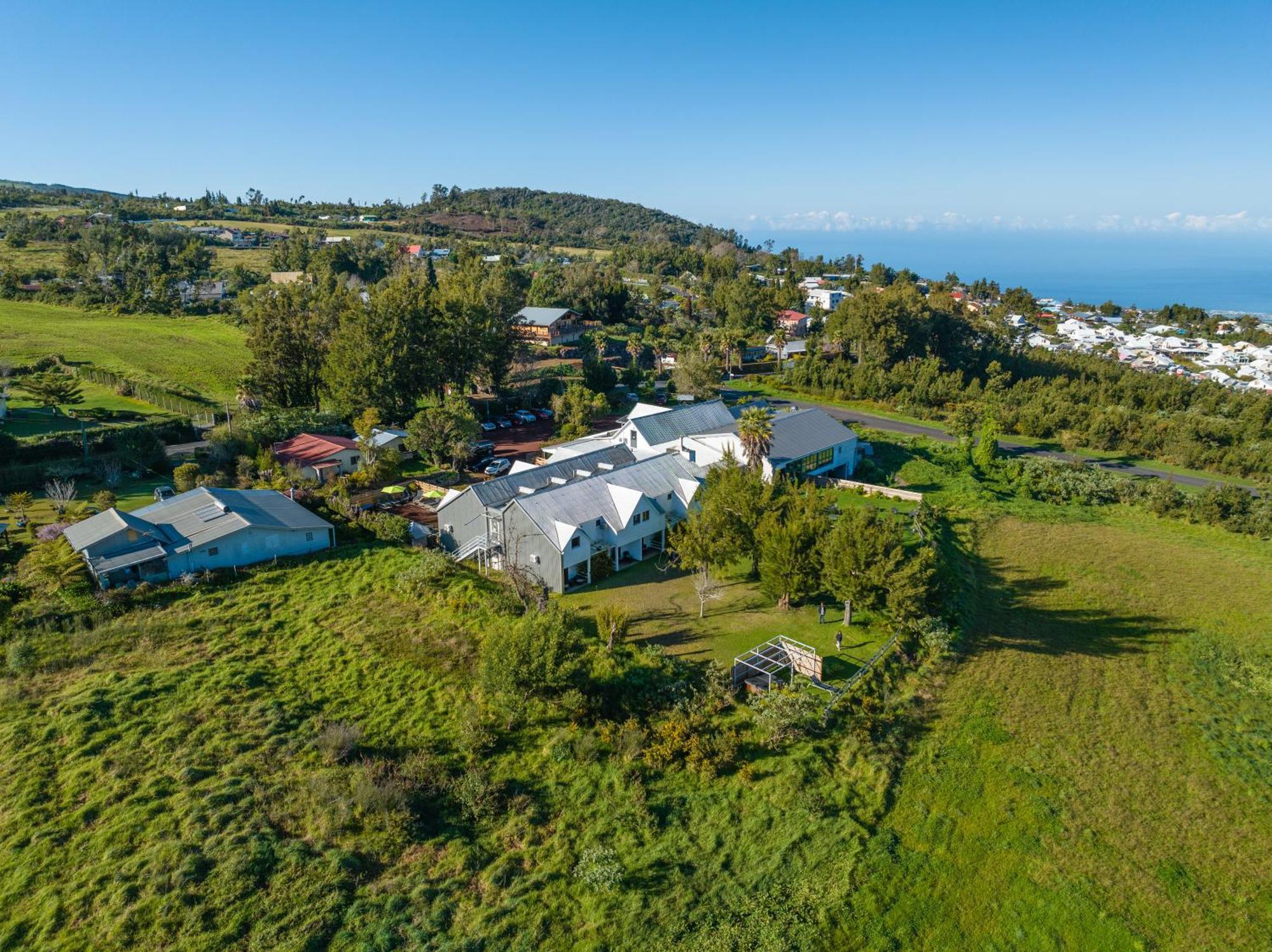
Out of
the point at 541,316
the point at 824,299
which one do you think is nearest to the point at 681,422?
the point at 541,316

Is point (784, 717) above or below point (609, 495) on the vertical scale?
below

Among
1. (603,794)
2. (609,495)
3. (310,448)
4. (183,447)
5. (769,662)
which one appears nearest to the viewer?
(603,794)

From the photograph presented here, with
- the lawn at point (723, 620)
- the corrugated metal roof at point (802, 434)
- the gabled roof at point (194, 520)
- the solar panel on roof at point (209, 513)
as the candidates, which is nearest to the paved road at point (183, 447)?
the gabled roof at point (194, 520)

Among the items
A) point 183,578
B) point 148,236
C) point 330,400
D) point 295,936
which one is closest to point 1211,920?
point 295,936

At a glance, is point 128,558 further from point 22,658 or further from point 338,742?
point 338,742

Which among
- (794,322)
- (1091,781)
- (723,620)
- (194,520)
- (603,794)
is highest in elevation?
(794,322)

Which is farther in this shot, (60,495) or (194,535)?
(60,495)

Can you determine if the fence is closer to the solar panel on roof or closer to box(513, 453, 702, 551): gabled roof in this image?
box(513, 453, 702, 551): gabled roof

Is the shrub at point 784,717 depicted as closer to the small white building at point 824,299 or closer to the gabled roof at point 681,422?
the gabled roof at point 681,422
